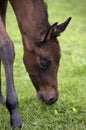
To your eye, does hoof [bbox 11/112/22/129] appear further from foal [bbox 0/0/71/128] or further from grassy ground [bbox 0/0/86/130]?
foal [bbox 0/0/71/128]

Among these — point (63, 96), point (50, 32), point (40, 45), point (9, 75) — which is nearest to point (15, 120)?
point (9, 75)

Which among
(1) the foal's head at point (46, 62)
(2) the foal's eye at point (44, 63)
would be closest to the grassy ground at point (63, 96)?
(1) the foal's head at point (46, 62)

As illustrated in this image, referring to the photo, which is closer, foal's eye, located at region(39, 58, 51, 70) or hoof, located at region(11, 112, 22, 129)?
hoof, located at region(11, 112, 22, 129)

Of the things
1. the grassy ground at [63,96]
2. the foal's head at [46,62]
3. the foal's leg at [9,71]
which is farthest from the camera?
the grassy ground at [63,96]

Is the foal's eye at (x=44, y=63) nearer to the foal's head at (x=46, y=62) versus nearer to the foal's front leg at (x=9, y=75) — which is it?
the foal's head at (x=46, y=62)

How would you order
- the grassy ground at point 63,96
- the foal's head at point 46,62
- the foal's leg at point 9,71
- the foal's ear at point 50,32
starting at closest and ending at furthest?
1. the foal's leg at point 9,71
2. the foal's ear at point 50,32
3. the foal's head at point 46,62
4. the grassy ground at point 63,96

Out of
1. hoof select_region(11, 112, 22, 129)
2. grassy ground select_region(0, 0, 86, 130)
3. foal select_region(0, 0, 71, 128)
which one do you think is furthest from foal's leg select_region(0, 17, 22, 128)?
foal select_region(0, 0, 71, 128)

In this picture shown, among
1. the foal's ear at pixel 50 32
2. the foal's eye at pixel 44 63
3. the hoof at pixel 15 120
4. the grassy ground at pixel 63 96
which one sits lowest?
the grassy ground at pixel 63 96

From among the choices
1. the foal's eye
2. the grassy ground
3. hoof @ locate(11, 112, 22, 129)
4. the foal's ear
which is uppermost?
the foal's ear

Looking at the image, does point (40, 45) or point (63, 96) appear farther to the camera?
point (63, 96)

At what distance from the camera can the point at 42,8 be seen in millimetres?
4594

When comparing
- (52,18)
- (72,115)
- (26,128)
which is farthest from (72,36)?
(26,128)

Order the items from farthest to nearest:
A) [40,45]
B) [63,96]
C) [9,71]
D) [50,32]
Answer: [63,96] → [40,45] → [50,32] → [9,71]

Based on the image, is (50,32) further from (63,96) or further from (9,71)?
(63,96)
